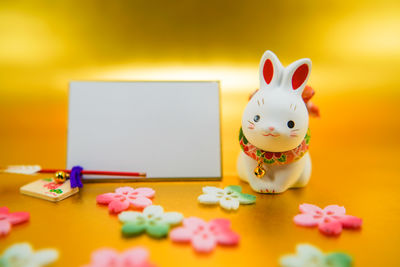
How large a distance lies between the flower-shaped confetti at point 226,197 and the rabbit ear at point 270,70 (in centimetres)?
28

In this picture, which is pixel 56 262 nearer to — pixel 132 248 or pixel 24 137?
pixel 132 248

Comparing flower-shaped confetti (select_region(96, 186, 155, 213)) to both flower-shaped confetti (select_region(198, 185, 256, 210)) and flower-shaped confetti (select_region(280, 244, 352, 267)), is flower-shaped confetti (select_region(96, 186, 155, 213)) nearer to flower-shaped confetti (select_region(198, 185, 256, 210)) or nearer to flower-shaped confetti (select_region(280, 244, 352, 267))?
flower-shaped confetti (select_region(198, 185, 256, 210))

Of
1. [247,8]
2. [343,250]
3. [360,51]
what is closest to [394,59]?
[360,51]

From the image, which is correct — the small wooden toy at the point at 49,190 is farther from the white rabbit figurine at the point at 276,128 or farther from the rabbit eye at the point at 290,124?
the rabbit eye at the point at 290,124

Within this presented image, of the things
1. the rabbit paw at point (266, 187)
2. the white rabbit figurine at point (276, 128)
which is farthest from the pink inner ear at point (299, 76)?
the rabbit paw at point (266, 187)

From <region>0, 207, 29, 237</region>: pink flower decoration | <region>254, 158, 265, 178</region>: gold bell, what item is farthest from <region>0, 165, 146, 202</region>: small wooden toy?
<region>254, 158, 265, 178</region>: gold bell

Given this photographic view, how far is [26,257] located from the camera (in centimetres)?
57

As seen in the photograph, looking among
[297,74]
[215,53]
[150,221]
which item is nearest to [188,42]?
[215,53]

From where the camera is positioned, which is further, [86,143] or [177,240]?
[86,143]

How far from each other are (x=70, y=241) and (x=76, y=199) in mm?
232

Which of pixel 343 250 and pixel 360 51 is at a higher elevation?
pixel 360 51

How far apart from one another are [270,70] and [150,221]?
0.47m

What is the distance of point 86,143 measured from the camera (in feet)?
3.20

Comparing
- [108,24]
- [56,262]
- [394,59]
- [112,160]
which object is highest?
[108,24]
